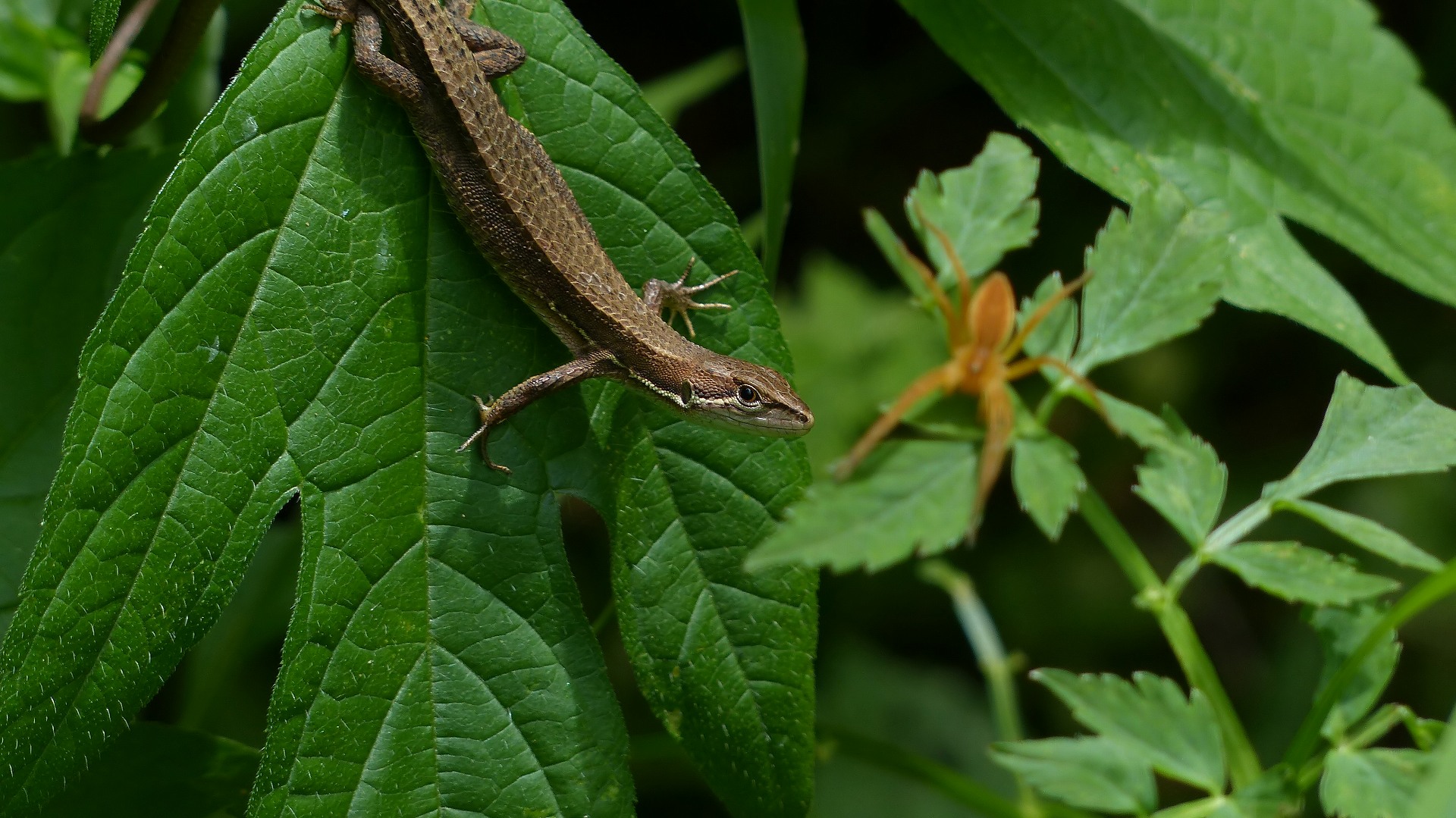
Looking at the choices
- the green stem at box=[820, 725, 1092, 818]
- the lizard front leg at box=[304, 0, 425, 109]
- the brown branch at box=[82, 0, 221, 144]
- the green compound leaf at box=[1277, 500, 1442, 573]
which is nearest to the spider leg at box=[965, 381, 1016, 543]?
the green compound leaf at box=[1277, 500, 1442, 573]

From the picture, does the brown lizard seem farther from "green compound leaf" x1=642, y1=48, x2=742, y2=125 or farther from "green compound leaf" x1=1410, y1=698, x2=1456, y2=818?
"green compound leaf" x1=642, y1=48, x2=742, y2=125

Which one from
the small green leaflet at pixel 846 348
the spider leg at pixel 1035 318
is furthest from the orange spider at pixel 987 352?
the small green leaflet at pixel 846 348

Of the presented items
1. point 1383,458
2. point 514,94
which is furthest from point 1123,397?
point 514,94

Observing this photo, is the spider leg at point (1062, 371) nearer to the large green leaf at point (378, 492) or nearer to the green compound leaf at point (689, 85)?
the large green leaf at point (378, 492)

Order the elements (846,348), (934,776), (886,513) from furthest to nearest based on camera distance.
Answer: (846,348)
(934,776)
(886,513)

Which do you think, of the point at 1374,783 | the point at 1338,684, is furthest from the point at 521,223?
the point at 1374,783

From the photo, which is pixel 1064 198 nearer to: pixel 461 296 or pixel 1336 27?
pixel 1336 27

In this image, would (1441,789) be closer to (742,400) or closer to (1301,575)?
(1301,575)
